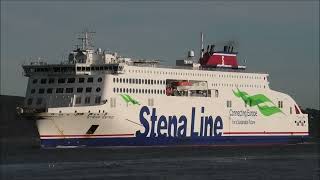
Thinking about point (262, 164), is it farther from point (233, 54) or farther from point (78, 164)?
point (233, 54)

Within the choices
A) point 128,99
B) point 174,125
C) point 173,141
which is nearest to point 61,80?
point 128,99

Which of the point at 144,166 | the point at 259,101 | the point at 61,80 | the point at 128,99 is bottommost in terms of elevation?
the point at 144,166

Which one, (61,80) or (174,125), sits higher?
(61,80)

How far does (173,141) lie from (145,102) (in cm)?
439

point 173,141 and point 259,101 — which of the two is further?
point 259,101

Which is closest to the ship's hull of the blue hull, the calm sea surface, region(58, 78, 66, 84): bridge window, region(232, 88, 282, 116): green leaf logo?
the blue hull

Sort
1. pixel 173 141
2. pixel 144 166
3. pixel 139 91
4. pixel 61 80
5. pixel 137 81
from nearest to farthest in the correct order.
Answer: pixel 144 166, pixel 139 91, pixel 137 81, pixel 61 80, pixel 173 141

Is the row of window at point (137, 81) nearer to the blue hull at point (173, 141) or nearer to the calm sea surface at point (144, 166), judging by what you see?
the blue hull at point (173, 141)

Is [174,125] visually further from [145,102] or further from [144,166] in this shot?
[144,166]

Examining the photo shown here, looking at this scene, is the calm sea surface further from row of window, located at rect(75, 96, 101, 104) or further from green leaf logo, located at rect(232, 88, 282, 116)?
green leaf logo, located at rect(232, 88, 282, 116)

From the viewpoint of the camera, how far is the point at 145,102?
2650 inches

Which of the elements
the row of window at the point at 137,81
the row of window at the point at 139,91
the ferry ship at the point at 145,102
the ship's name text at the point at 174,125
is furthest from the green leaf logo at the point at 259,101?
the row of window at the point at 139,91

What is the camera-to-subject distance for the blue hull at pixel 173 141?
63.5 meters

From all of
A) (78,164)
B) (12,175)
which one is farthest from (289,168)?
(12,175)
